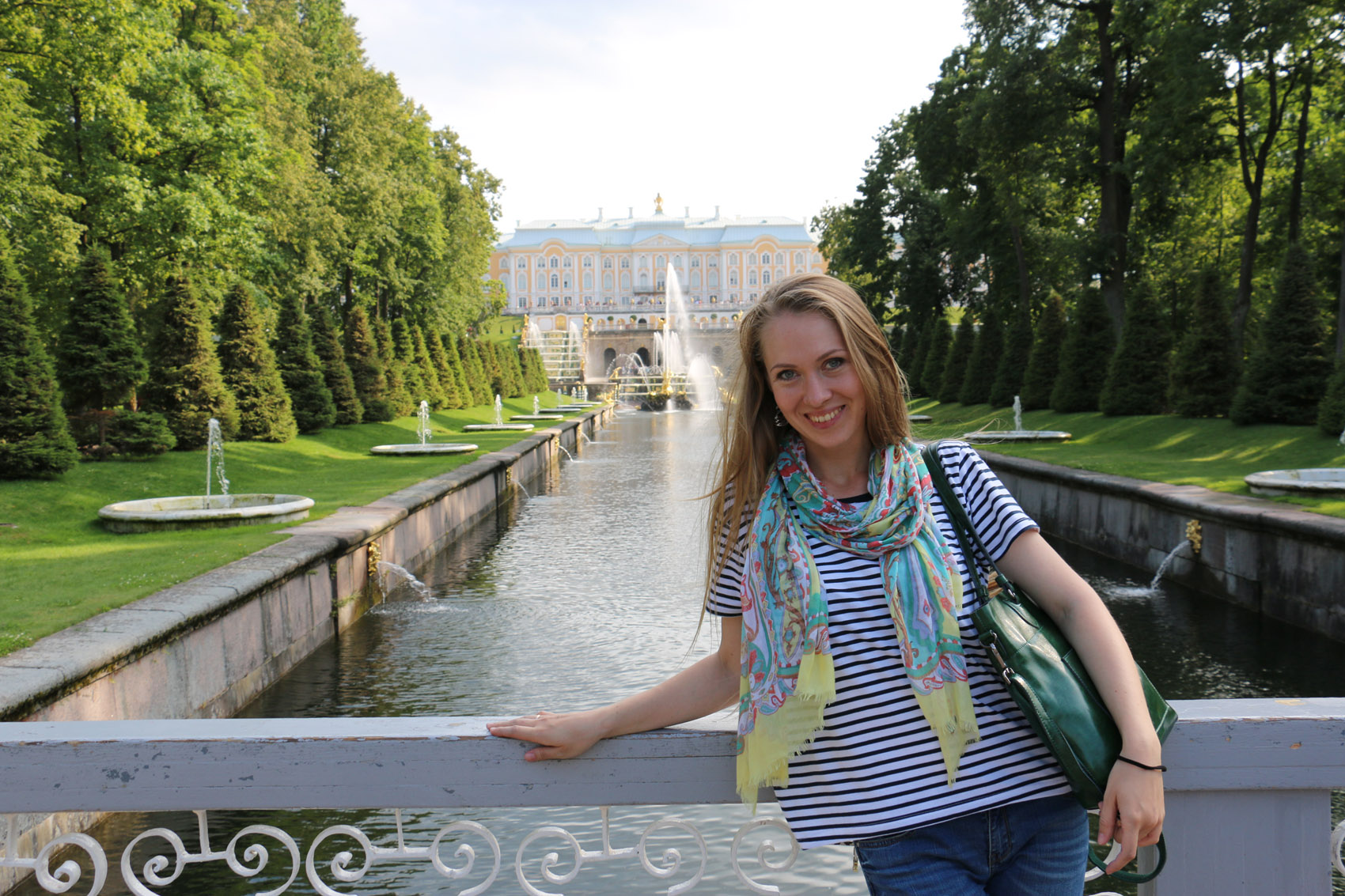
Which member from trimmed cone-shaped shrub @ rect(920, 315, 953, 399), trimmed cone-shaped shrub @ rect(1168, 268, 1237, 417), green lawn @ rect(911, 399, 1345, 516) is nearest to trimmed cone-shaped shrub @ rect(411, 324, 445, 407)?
green lawn @ rect(911, 399, 1345, 516)

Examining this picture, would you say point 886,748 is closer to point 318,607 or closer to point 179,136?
point 318,607

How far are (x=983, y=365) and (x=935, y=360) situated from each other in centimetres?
560

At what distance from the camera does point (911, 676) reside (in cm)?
138

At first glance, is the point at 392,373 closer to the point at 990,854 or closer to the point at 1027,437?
the point at 1027,437

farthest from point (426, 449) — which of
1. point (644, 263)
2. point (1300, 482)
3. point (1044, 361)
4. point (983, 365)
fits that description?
point (644, 263)

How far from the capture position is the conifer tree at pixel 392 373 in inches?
906

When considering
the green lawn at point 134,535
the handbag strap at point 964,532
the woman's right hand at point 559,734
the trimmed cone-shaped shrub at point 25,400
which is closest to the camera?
the handbag strap at point 964,532

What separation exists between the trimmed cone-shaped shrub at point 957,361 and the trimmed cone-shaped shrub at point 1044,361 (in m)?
5.97

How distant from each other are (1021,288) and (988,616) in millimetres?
25746

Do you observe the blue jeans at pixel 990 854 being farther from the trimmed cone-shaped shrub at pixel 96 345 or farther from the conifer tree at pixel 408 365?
the conifer tree at pixel 408 365

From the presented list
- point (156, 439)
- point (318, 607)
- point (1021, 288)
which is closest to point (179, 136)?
point (156, 439)

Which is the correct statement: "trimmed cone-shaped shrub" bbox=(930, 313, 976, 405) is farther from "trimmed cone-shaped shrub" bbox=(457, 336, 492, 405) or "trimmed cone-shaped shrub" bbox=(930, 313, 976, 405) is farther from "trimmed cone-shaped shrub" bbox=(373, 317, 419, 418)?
"trimmed cone-shaped shrub" bbox=(373, 317, 419, 418)

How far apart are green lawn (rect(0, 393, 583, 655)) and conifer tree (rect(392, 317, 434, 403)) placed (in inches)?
281

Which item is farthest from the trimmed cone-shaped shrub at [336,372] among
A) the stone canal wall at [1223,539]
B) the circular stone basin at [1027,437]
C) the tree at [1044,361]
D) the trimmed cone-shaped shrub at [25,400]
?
the tree at [1044,361]
